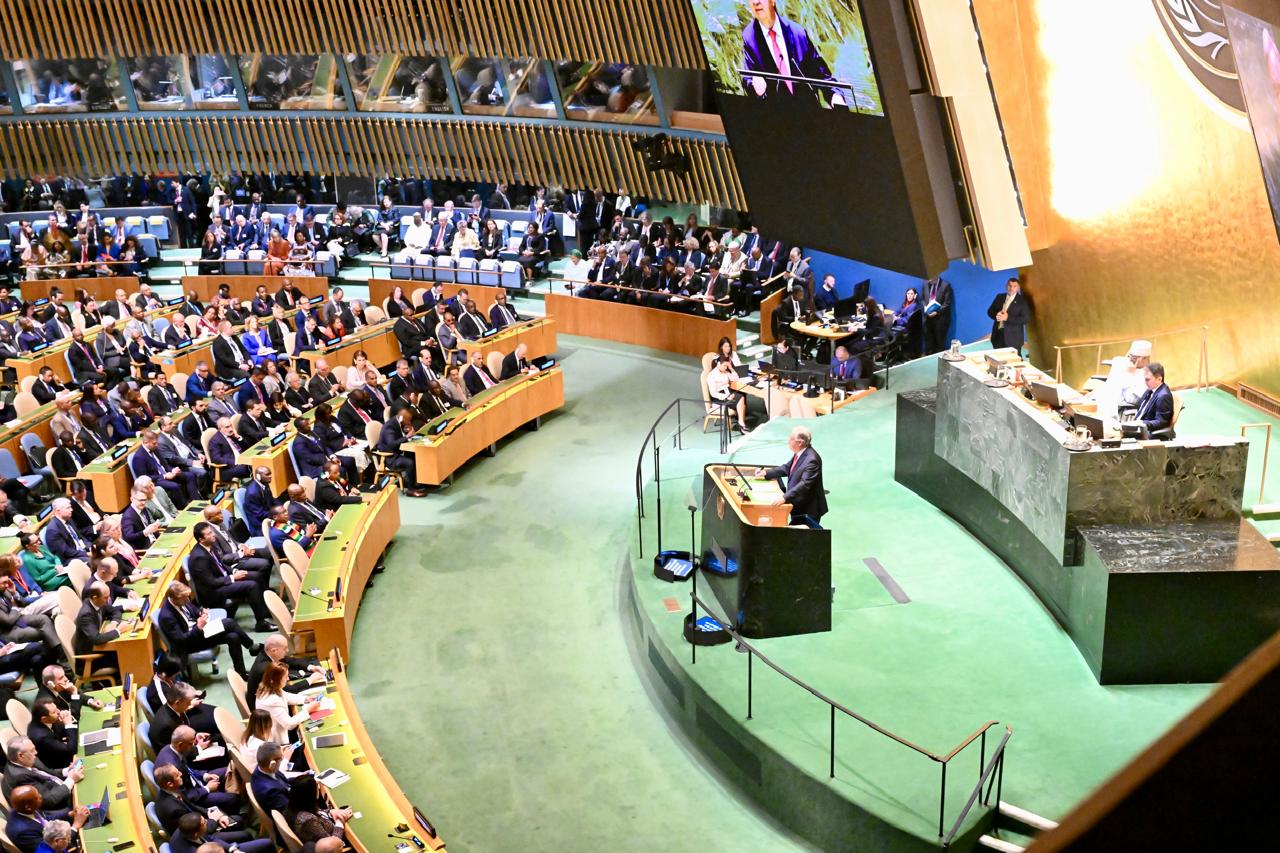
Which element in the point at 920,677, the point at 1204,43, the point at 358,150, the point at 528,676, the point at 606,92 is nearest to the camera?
the point at 920,677

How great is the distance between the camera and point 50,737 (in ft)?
28.8

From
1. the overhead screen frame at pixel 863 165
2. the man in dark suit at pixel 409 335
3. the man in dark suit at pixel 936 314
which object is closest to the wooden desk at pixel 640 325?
the man in dark suit at pixel 409 335

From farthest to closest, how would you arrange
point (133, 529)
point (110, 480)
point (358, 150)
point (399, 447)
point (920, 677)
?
1. point (358, 150)
2. point (399, 447)
3. point (110, 480)
4. point (133, 529)
5. point (920, 677)

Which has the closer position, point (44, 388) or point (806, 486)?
point (806, 486)

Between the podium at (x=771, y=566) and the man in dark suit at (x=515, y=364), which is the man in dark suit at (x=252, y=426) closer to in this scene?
the man in dark suit at (x=515, y=364)

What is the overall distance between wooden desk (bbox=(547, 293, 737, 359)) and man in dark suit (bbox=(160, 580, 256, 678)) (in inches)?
396

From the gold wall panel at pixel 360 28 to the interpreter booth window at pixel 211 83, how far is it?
1141 mm

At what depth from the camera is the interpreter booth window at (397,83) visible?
21.4 m

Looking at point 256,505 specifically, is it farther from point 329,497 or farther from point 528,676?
point 528,676

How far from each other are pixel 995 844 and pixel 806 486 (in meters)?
3.07

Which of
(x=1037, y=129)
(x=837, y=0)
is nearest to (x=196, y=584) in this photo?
(x=837, y=0)

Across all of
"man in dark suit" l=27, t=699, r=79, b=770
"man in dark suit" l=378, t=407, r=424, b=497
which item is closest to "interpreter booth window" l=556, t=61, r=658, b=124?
"man in dark suit" l=378, t=407, r=424, b=497

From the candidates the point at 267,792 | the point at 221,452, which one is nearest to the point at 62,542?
the point at 221,452

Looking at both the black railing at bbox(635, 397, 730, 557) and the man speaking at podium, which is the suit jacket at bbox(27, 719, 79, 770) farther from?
the man speaking at podium
